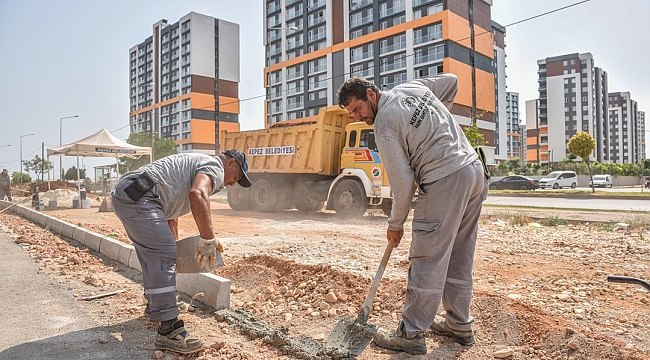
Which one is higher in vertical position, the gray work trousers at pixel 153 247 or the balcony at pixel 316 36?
the balcony at pixel 316 36

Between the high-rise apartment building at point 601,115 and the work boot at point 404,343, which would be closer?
the work boot at point 404,343

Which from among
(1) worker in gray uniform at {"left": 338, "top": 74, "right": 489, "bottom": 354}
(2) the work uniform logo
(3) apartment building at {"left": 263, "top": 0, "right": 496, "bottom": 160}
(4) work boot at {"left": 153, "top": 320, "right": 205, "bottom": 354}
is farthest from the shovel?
(3) apartment building at {"left": 263, "top": 0, "right": 496, "bottom": 160}

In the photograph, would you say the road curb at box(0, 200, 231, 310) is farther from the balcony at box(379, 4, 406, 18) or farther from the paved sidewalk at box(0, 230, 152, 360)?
the balcony at box(379, 4, 406, 18)

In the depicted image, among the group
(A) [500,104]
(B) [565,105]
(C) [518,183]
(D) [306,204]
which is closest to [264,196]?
(D) [306,204]

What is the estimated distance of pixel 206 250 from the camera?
2.99 m

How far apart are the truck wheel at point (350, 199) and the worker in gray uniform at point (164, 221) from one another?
814 cm

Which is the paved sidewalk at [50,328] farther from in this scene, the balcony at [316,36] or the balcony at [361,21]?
the balcony at [316,36]

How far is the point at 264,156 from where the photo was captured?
13953 millimetres

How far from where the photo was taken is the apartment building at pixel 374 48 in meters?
45.7

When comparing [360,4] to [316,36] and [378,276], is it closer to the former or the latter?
[316,36]

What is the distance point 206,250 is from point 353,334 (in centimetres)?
114

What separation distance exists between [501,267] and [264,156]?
9.92 m

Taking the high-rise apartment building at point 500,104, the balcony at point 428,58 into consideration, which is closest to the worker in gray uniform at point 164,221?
the balcony at point 428,58

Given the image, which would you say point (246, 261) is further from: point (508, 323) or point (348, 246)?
point (508, 323)
